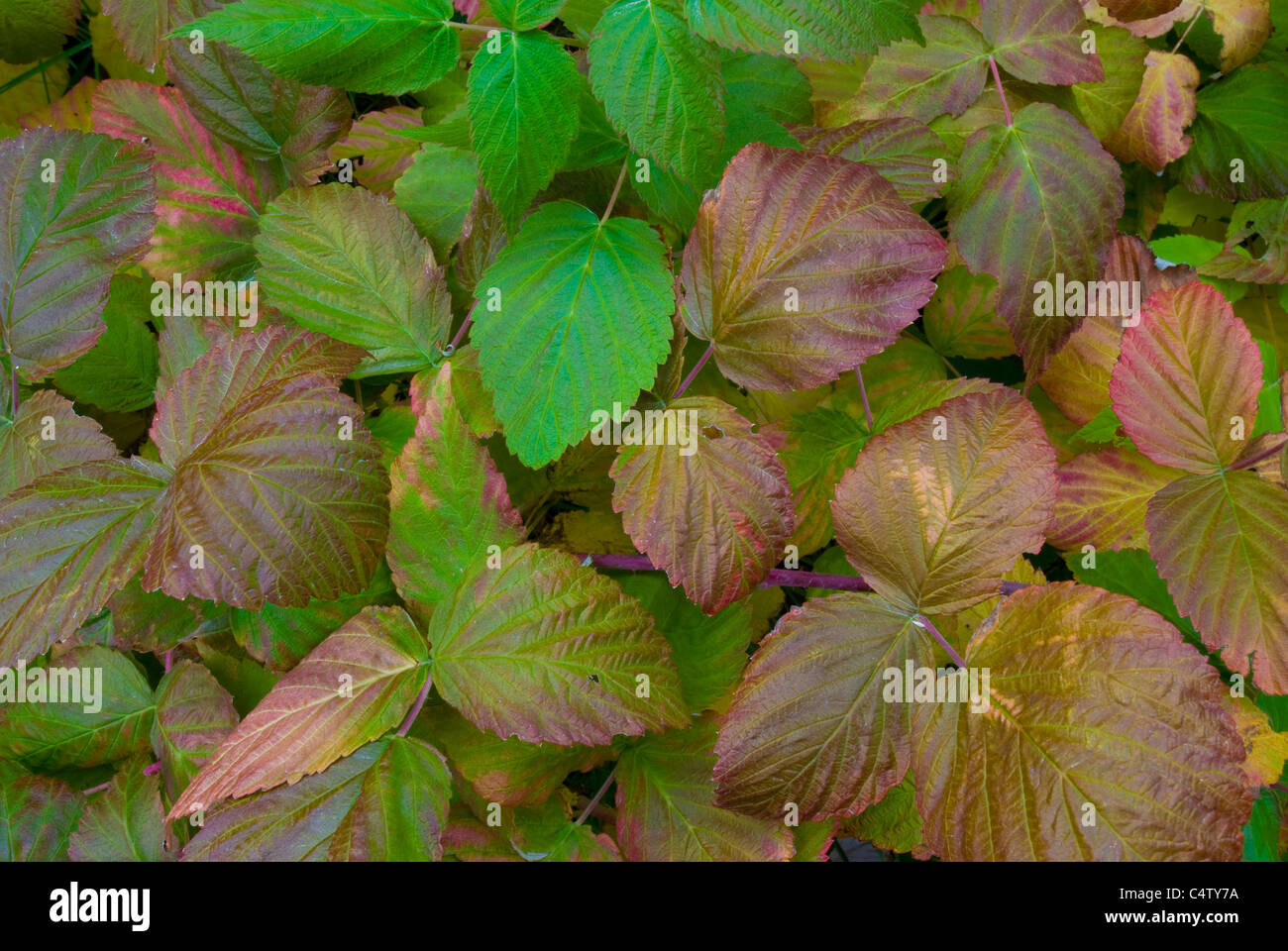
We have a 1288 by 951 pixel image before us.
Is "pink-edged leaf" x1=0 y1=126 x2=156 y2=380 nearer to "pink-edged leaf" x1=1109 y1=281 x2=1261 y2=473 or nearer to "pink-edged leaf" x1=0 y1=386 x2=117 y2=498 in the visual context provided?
"pink-edged leaf" x1=0 y1=386 x2=117 y2=498

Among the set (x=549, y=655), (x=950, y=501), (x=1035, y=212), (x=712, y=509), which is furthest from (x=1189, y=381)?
(x=549, y=655)

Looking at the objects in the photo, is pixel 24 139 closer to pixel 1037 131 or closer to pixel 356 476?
pixel 356 476

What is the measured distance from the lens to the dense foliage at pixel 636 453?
100 cm

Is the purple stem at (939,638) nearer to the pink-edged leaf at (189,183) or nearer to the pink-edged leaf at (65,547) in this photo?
the pink-edged leaf at (65,547)

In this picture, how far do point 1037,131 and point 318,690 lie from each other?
3.79 feet

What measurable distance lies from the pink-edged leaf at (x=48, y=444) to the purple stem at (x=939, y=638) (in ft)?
3.32

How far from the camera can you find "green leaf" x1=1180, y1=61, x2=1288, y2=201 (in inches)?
57.7

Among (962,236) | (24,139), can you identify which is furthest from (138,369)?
(962,236)

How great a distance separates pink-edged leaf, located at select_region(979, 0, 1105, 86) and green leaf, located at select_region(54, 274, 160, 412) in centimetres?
132

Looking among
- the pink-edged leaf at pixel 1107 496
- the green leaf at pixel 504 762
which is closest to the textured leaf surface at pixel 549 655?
the green leaf at pixel 504 762

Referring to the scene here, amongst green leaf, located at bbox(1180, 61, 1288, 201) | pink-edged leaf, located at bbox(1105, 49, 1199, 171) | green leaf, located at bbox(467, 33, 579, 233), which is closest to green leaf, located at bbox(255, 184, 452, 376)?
green leaf, located at bbox(467, 33, 579, 233)

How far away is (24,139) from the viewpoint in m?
1.29

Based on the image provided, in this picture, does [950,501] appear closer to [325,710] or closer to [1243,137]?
[325,710]

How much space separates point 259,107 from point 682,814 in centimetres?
119
